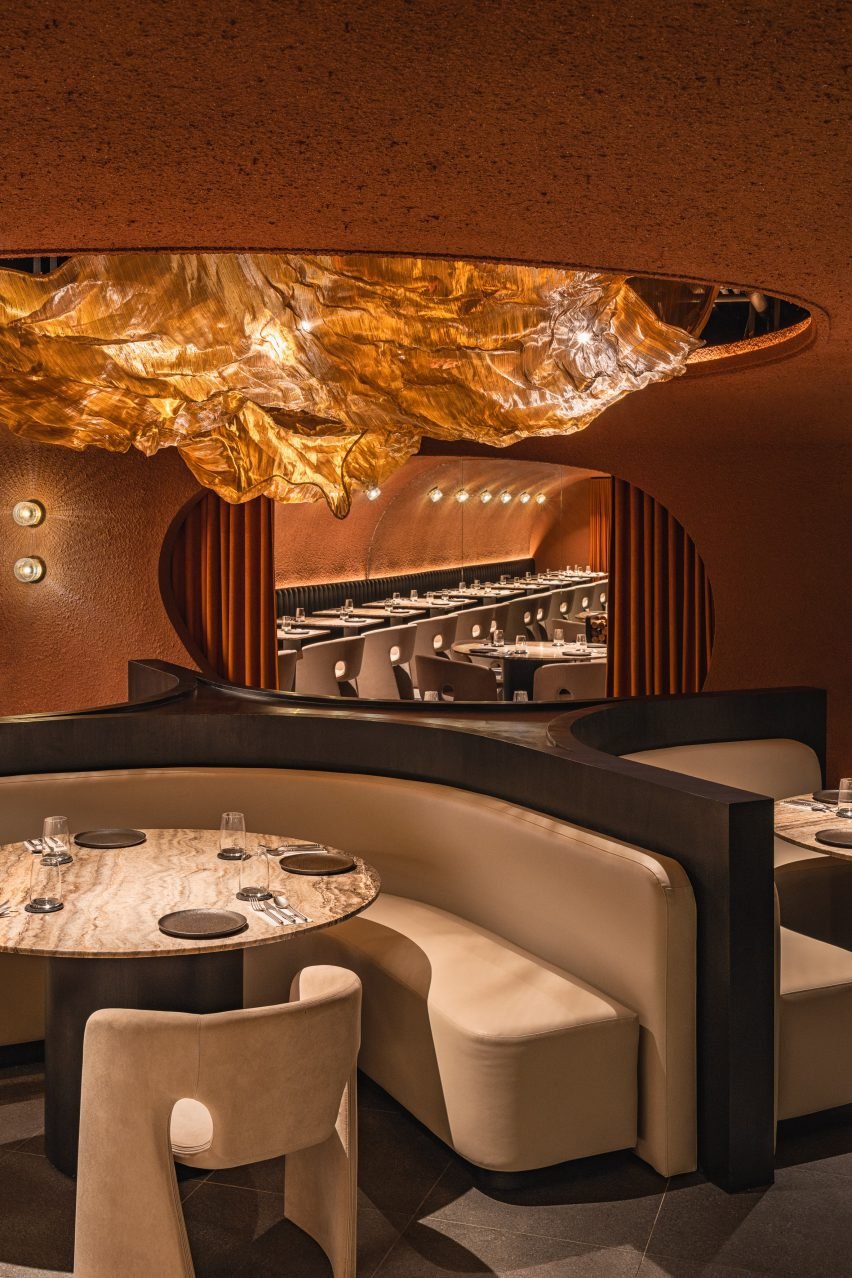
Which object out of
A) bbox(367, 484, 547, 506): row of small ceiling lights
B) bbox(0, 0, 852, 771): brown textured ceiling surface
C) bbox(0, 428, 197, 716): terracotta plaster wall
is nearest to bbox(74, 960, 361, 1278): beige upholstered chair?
bbox(0, 0, 852, 771): brown textured ceiling surface

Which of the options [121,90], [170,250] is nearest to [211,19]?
[121,90]

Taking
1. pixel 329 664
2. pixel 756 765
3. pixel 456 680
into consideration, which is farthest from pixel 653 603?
pixel 756 765

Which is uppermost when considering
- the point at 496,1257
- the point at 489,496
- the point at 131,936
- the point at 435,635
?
the point at 489,496

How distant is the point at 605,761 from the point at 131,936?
151cm

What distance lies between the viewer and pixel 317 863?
11.2 ft

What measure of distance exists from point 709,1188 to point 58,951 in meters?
1.76

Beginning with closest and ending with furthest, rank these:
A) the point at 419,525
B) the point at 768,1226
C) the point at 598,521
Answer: the point at 768,1226 → the point at 419,525 → the point at 598,521

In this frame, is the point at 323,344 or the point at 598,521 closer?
the point at 323,344

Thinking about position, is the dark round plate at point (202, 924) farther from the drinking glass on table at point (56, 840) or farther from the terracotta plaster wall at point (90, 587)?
the terracotta plaster wall at point (90, 587)

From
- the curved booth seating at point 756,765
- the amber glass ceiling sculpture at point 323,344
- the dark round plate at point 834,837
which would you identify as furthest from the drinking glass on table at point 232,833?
the curved booth seating at point 756,765

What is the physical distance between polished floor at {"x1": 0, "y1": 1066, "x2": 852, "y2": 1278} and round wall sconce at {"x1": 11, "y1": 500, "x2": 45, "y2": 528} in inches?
191

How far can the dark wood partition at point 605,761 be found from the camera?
10.0ft

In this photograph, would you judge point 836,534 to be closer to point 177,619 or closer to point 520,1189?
point 177,619

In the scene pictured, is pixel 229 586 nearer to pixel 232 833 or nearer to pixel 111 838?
pixel 111 838
